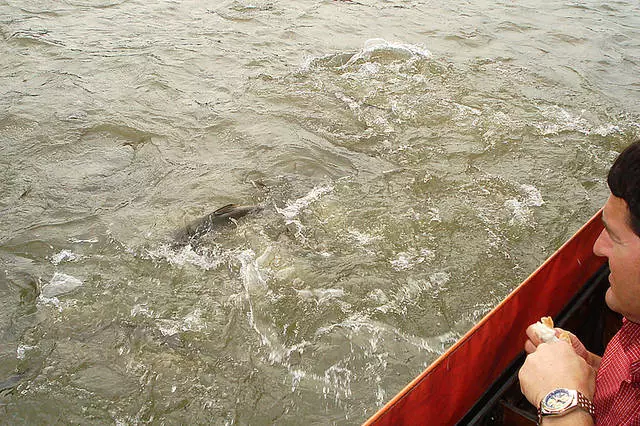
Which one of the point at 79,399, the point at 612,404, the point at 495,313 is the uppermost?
the point at 612,404

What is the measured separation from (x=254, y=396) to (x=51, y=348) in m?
1.36

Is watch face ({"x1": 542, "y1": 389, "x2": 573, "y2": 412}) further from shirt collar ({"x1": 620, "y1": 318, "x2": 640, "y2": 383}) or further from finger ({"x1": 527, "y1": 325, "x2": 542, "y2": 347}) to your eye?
finger ({"x1": 527, "y1": 325, "x2": 542, "y2": 347})

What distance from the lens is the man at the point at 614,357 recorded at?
1571mm

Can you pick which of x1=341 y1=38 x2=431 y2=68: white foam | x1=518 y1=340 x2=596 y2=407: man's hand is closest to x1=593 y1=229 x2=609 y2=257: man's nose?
x1=518 y1=340 x2=596 y2=407: man's hand

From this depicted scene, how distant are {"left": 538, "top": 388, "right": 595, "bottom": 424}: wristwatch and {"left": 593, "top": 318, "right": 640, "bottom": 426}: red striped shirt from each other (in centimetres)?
6

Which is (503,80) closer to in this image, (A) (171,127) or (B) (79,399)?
(A) (171,127)

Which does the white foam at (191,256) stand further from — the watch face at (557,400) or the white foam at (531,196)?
the white foam at (531,196)

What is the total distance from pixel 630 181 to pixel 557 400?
74cm

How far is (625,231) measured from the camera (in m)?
1.59

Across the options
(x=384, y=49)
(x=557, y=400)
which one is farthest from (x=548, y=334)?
(x=384, y=49)

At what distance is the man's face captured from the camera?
158 cm

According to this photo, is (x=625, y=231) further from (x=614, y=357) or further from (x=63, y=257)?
(x=63, y=257)

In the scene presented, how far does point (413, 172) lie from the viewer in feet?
17.4

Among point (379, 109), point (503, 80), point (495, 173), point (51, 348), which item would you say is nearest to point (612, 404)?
point (51, 348)
